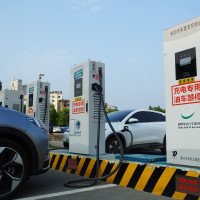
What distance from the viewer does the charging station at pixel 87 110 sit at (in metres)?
5.61

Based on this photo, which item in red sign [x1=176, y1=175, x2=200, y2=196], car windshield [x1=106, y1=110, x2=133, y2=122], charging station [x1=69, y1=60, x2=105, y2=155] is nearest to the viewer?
red sign [x1=176, y1=175, x2=200, y2=196]

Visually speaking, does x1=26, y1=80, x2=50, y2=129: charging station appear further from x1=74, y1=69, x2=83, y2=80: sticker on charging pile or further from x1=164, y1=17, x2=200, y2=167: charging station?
x1=164, y1=17, x2=200, y2=167: charging station

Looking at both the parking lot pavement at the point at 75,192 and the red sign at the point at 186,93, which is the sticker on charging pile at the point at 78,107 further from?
the red sign at the point at 186,93

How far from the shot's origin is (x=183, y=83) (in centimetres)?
Result: 398

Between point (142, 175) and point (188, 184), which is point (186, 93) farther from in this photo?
point (142, 175)

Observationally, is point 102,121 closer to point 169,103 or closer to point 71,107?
point 71,107

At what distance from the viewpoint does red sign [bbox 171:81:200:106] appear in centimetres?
377

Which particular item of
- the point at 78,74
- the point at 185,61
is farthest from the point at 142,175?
the point at 78,74

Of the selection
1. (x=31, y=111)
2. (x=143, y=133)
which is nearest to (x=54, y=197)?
(x=143, y=133)

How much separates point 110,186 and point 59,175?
137 centimetres

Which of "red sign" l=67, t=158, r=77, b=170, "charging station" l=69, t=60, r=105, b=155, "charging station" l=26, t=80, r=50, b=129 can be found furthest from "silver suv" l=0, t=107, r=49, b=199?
"charging station" l=26, t=80, r=50, b=129

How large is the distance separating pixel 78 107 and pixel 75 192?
2.19 meters

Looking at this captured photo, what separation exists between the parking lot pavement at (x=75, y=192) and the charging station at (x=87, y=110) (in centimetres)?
105

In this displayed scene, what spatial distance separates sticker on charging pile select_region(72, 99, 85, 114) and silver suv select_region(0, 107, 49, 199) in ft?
5.51
